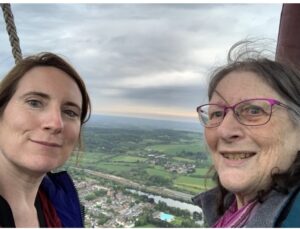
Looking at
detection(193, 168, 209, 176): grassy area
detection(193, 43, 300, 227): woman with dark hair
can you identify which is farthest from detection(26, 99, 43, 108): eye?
detection(193, 168, 209, 176): grassy area

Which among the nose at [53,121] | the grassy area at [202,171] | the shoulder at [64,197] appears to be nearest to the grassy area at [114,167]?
the shoulder at [64,197]

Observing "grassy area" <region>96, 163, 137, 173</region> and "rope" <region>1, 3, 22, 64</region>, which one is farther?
"grassy area" <region>96, 163, 137, 173</region>

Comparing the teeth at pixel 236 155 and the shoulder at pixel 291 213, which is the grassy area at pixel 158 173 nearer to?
the teeth at pixel 236 155

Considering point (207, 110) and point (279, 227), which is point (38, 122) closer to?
point (207, 110)

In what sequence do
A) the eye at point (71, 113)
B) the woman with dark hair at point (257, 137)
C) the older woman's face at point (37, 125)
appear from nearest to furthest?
the woman with dark hair at point (257, 137) < the older woman's face at point (37, 125) < the eye at point (71, 113)

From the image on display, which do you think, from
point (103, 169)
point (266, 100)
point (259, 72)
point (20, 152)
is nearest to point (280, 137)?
point (266, 100)

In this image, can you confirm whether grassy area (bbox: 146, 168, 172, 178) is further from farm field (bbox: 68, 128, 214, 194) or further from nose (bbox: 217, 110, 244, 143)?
nose (bbox: 217, 110, 244, 143)

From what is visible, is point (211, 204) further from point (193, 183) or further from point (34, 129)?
point (34, 129)
